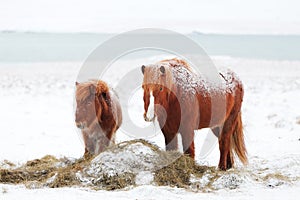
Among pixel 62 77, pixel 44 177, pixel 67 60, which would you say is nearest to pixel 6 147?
pixel 44 177

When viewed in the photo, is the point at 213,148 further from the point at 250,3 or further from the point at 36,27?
the point at 250,3

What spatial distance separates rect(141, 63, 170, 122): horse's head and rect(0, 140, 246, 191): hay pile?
0.50m

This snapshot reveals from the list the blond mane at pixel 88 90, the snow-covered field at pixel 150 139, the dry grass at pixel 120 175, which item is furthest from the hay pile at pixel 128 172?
the blond mane at pixel 88 90

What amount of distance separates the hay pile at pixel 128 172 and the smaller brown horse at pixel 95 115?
47 cm

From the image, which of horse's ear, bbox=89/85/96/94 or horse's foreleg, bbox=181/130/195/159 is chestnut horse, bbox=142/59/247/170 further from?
horse's ear, bbox=89/85/96/94

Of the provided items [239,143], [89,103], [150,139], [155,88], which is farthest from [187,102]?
[150,139]

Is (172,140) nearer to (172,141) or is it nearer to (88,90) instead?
(172,141)

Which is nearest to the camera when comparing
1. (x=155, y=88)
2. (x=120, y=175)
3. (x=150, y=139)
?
(x=120, y=175)

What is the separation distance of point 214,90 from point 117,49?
21.9 meters

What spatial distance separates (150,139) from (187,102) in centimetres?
186

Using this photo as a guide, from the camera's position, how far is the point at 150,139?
7082 mm

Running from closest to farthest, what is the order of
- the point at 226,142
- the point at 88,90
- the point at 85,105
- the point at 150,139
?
the point at 85,105 → the point at 88,90 → the point at 226,142 → the point at 150,139

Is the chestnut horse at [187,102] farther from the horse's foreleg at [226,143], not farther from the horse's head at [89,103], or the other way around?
the horse's head at [89,103]

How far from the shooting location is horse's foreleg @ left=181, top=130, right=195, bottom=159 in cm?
551
